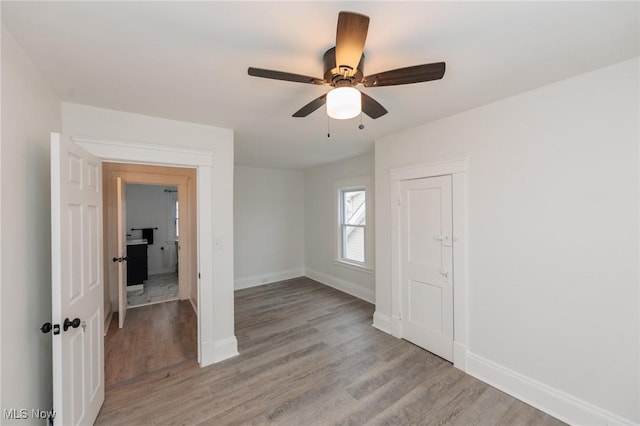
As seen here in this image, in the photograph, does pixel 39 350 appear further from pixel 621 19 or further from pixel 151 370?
pixel 621 19

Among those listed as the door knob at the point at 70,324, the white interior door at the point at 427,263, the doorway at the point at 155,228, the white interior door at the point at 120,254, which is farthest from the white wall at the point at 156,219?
the white interior door at the point at 427,263

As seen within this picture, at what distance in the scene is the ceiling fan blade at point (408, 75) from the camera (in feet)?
4.09

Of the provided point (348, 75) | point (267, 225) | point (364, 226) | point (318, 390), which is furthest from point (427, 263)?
point (267, 225)

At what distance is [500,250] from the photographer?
2.16 meters

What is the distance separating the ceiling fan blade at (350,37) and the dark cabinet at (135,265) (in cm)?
541

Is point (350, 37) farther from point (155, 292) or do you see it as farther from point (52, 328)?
point (155, 292)

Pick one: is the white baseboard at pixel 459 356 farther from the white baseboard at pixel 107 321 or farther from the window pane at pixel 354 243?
the white baseboard at pixel 107 321

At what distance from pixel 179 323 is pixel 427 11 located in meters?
4.22

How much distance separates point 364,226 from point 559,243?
2798mm

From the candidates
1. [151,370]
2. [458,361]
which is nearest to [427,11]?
[458,361]

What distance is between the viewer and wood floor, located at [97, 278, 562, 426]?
6.09 feet

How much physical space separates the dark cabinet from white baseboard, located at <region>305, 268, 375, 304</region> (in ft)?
10.9

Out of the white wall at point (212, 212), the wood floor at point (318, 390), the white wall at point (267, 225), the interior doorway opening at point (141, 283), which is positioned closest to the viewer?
the wood floor at point (318, 390)

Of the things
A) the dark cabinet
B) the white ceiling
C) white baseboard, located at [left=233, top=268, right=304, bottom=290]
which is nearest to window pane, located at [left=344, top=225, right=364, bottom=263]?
white baseboard, located at [left=233, top=268, right=304, bottom=290]
